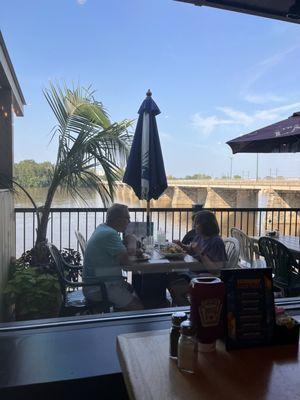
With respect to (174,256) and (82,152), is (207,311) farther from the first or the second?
(82,152)

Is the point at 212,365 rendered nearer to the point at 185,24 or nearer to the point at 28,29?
the point at 185,24

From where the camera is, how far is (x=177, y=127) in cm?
249

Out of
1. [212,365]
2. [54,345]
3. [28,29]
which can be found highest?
[28,29]

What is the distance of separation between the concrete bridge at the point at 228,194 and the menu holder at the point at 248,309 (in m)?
2.14

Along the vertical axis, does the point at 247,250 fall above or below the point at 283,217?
below

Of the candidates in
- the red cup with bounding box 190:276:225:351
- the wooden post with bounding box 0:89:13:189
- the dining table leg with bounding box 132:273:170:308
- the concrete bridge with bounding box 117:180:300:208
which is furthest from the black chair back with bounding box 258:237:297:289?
the wooden post with bounding box 0:89:13:189

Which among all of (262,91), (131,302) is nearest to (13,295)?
(131,302)

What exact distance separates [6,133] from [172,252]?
234cm

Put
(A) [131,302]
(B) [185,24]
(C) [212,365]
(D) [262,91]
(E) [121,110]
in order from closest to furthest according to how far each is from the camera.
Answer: (C) [212,365]
(B) [185,24]
(A) [131,302]
(D) [262,91]
(E) [121,110]

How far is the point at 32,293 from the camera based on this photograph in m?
2.69

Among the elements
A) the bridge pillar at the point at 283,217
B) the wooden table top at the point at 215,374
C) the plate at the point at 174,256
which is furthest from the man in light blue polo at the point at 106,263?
the bridge pillar at the point at 283,217

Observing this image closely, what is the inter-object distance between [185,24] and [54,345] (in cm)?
177

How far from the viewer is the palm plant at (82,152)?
3467mm

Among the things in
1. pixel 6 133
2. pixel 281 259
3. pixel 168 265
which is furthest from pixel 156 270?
pixel 6 133
